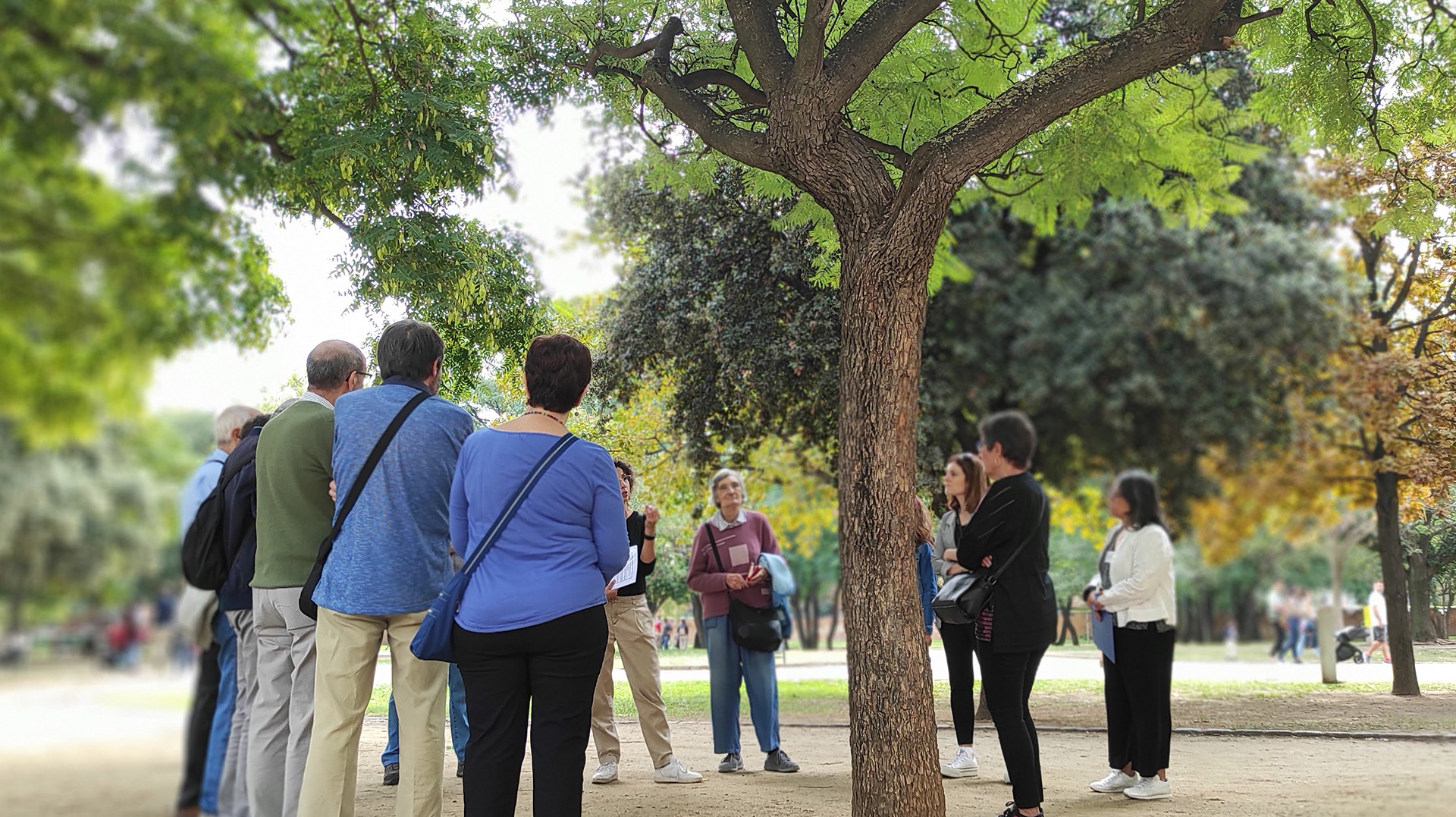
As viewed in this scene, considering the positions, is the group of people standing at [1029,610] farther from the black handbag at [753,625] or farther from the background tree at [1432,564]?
the background tree at [1432,564]

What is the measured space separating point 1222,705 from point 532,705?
8700mm

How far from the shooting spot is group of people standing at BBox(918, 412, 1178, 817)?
18.2 feet

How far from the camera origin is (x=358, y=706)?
4617mm

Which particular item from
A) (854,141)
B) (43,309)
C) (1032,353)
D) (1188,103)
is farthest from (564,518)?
(1032,353)

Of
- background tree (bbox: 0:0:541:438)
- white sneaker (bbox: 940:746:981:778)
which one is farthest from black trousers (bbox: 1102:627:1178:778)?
background tree (bbox: 0:0:541:438)

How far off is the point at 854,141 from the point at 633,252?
5.08 m

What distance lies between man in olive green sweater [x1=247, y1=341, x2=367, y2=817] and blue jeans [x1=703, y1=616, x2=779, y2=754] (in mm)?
3316

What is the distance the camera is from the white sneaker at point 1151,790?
645 centimetres

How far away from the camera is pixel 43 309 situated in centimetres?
325

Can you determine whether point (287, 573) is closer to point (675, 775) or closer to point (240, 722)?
point (240, 722)

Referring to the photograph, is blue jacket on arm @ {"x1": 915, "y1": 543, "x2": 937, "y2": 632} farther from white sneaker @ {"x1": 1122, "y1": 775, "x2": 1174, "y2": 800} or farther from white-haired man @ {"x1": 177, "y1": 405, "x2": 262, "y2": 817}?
white-haired man @ {"x1": 177, "y1": 405, "x2": 262, "y2": 817}

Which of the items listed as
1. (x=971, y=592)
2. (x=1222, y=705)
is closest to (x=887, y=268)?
(x=971, y=592)

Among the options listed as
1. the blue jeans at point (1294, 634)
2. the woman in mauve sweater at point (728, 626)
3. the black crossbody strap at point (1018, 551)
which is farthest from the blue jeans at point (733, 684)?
the blue jeans at point (1294, 634)

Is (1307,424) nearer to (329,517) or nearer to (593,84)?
(593,84)
